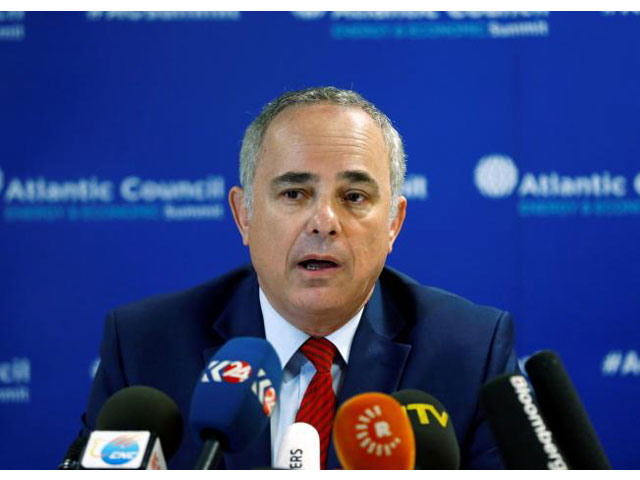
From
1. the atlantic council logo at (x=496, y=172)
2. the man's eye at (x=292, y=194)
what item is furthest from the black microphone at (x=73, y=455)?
the atlantic council logo at (x=496, y=172)

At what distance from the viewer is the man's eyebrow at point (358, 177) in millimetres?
1814

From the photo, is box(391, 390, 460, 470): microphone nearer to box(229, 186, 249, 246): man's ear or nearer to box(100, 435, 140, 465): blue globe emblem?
box(100, 435, 140, 465): blue globe emblem

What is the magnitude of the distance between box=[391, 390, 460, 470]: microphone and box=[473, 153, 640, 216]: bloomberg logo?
211 cm

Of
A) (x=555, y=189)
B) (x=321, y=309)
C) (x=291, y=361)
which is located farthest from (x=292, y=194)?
(x=555, y=189)

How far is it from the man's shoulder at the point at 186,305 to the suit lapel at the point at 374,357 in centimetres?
33

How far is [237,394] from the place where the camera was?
93 cm

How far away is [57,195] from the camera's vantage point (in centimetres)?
305

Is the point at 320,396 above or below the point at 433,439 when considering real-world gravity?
below

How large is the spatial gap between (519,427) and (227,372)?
14.1 inches

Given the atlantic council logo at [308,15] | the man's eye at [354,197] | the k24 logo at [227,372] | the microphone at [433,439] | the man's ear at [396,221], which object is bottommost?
the microphone at [433,439]

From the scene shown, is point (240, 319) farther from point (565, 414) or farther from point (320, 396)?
point (565, 414)

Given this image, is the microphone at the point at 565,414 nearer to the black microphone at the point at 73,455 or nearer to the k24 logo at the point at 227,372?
the k24 logo at the point at 227,372
